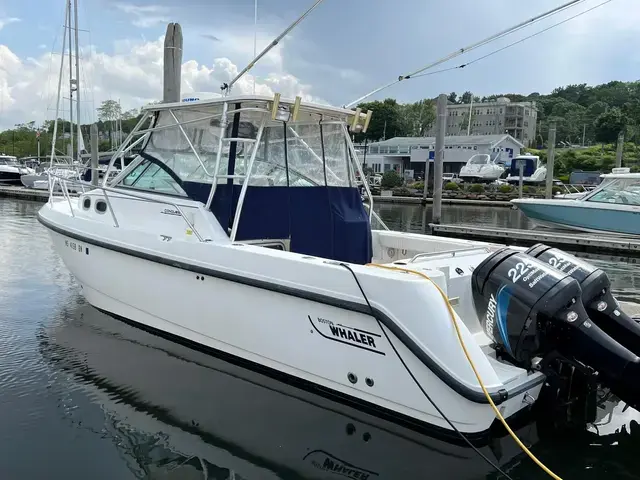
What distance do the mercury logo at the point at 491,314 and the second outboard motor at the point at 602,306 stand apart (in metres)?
0.54

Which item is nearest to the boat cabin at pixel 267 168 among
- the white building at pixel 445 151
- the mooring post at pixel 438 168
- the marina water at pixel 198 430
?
the marina water at pixel 198 430

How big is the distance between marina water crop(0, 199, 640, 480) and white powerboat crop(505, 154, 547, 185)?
40.4 m

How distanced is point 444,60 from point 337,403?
3.44 metres

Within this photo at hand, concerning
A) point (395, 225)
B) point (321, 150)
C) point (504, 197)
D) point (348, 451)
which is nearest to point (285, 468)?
point (348, 451)

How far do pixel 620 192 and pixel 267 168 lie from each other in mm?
11870

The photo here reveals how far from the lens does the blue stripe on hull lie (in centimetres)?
1384

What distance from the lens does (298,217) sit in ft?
17.2

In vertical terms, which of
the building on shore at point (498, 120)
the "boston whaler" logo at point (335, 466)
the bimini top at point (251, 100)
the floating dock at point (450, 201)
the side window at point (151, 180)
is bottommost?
the "boston whaler" logo at point (335, 466)

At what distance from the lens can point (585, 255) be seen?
42.1ft

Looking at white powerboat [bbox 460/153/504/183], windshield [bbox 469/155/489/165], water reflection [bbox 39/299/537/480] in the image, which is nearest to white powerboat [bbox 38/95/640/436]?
water reflection [bbox 39/299/537/480]

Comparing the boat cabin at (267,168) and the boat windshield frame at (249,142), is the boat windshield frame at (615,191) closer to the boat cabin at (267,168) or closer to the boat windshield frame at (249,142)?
the boat windshield frame at (249,142)

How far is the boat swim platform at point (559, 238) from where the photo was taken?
1273 centimetres

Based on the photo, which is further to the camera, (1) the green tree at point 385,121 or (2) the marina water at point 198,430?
(1) the green tree at point 385,121

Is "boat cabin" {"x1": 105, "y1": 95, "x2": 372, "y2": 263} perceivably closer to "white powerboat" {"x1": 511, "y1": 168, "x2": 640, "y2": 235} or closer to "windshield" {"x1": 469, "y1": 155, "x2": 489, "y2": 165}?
"white powerboat" {"x1": 511, "y1": 168, "x2": 640, "y2": 235}
